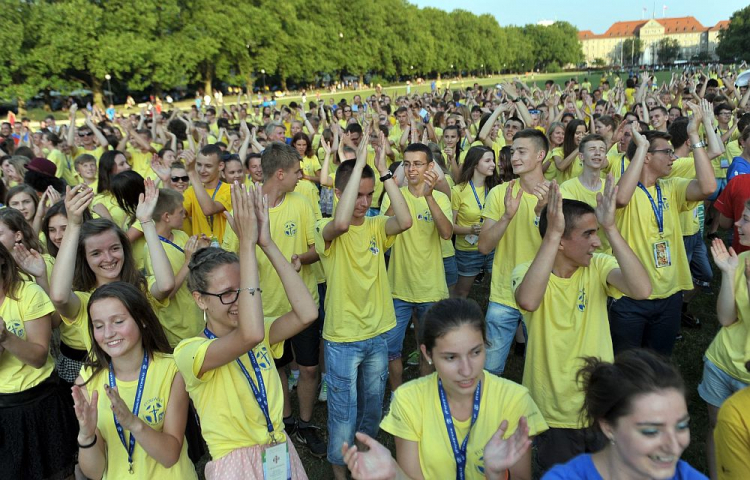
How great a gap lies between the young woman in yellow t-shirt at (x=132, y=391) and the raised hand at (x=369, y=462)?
1007mm

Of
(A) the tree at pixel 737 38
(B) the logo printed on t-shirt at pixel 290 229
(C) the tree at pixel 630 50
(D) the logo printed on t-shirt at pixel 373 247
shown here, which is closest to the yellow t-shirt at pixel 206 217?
(B) the logo printed on t-shirt at pixel 290 229

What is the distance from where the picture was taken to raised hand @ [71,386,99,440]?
7.62ft

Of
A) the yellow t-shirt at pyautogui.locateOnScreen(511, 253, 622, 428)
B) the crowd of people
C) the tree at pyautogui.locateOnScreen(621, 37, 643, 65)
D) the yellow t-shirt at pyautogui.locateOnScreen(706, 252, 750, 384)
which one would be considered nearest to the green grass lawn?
the crowd of people

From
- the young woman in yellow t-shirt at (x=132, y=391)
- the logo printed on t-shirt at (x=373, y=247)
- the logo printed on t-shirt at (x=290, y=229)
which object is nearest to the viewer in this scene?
the young woman in yellow t-shirt at (x=132, y=391)

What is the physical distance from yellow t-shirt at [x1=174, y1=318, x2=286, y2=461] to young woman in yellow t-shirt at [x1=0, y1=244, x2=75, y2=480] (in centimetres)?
122

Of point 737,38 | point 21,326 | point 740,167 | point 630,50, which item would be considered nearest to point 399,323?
point 21,326

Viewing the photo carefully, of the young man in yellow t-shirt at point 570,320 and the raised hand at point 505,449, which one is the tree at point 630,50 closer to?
the young man in yellow t-shirt at point 570,320

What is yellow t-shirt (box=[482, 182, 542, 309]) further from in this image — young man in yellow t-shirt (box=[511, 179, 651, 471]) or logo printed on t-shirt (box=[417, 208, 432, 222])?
young man in yellow t-shirt (box=[511, 179, 651, 471])

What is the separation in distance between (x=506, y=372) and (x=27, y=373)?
393cm

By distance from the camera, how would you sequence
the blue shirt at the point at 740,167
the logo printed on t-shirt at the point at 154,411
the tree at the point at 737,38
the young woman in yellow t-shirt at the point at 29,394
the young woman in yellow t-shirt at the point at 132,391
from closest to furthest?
the young woman in yellow t-shirt at the point at 132,391
the logo printed on t-shirt at the point at 154,411
the young woman in yellow t-shirt at the point at 29,394
the blue shirt at the point at 740,167
the tree at the point at 737,38

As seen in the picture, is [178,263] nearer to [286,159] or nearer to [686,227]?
[286,159]

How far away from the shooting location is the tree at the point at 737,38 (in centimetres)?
7794

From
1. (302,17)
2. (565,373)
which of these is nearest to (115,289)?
(565,373)

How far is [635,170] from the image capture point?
4082 mm
